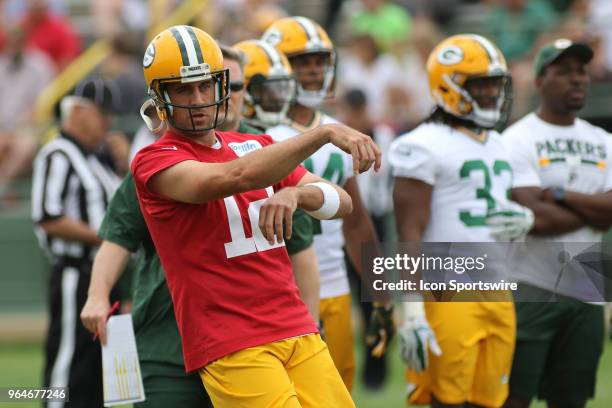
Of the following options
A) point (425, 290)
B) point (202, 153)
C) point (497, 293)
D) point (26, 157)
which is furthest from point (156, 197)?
point (26, 157)

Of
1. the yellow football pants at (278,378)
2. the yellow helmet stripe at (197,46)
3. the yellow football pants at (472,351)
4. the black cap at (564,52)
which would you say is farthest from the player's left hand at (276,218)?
the black cap at (564,52)

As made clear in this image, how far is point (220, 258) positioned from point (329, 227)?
7.24ft

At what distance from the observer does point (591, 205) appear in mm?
6426

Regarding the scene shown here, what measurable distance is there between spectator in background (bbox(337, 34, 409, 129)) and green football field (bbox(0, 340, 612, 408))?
2.70 meters

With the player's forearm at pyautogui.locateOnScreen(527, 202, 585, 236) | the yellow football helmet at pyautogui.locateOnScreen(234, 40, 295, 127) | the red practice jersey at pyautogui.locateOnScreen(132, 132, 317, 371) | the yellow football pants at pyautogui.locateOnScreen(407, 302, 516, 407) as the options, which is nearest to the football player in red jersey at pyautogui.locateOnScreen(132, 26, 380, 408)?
the red practice jersey at pyautogui.locateOnScreen(132, 132, 317, 371)

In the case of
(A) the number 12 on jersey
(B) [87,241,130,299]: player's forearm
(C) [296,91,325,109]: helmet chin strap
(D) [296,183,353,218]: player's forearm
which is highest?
(D) [296,183,353,218]: player's forearm

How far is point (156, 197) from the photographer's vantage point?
427 centimetres

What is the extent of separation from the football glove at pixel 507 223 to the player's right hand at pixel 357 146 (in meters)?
2.23

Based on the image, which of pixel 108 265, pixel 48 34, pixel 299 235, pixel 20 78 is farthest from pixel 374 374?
pixel 48 34

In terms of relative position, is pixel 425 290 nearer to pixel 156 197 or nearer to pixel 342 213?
pixel 342 213

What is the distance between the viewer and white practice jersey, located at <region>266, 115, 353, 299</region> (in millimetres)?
6195

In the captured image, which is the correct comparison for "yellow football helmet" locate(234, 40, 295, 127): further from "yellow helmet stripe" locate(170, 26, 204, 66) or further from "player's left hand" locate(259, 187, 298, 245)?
"player's left hand" locate(259, 187, 298, 245)

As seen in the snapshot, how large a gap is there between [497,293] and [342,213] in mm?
1848

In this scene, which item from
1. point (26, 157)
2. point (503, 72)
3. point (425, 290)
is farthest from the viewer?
point (26, 157)
